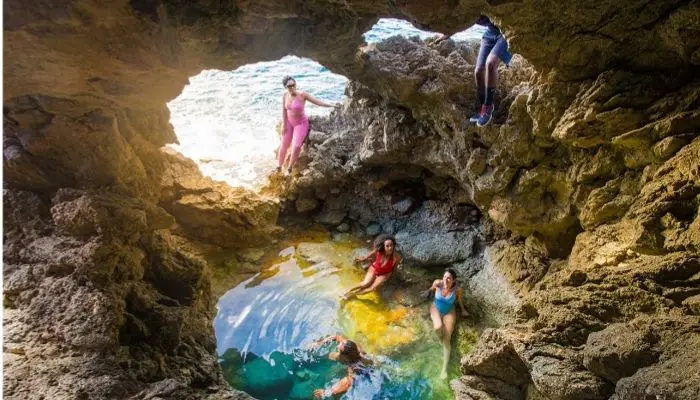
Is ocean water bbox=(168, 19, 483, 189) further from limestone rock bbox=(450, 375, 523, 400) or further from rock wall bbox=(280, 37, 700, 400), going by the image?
limestone rock bbox=(450, 375, 523, 400)

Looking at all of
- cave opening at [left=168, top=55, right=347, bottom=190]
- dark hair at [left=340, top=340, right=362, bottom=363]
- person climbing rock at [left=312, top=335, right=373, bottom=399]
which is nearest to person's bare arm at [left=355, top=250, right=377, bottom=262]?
person climbing rock at [left=312, top=335, right=373, bottom=399]

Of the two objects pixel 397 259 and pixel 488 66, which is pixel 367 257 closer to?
pixel 397 259

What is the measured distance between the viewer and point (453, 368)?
589cm

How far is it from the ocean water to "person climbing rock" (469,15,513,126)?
120 inches

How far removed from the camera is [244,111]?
11.5 metres

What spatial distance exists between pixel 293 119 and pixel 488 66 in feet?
12.4

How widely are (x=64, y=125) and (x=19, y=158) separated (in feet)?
1.73

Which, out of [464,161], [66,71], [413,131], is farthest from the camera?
[413,131]

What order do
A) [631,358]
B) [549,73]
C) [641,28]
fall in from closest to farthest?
[631,358] < [641,28] < [549,73]

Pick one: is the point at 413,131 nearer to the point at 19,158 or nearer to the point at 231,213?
the point at 231,213

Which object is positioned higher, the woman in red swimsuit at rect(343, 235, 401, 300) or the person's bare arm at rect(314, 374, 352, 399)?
the woman in red swimsuit at rect(343, 235, 401, 300)

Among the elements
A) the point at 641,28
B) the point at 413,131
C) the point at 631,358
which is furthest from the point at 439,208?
the point at 631,358

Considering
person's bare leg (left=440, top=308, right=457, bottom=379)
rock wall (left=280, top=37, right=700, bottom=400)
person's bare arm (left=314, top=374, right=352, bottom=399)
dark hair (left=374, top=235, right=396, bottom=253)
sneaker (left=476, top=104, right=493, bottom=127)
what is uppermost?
sneaker (left=476, top=104, right=493, bottom=127)

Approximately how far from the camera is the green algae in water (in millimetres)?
5625
